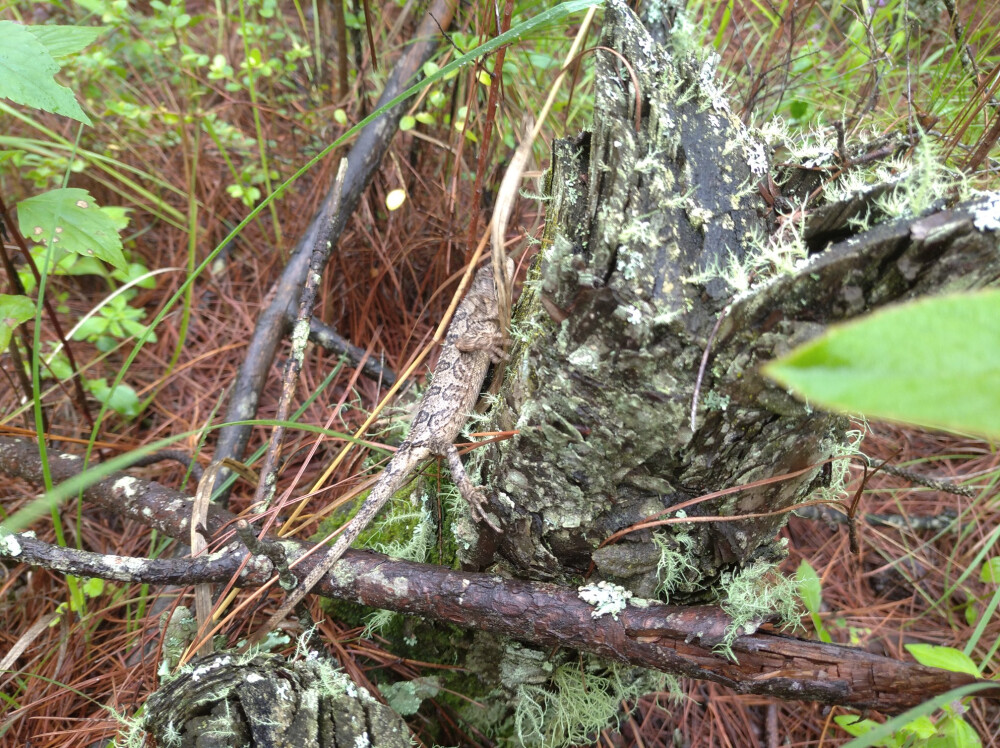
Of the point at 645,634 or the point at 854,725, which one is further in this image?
the point at 854,725

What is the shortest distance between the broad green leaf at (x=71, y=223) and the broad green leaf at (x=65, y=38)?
0.43m

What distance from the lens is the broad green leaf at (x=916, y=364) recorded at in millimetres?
419

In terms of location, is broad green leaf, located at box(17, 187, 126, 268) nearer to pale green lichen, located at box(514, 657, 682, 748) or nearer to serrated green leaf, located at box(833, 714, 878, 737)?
pale green lichen, located at box(514, 657, 682, 748)

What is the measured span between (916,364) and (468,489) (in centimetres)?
154

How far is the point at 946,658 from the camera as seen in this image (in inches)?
63.0

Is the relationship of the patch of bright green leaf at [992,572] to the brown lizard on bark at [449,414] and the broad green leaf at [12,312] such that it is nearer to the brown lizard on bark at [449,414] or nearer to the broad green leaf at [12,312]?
the brown lizard on bark at [449,414]

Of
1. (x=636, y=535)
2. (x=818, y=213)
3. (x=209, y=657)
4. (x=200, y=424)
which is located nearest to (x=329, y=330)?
(x=200, y=424)

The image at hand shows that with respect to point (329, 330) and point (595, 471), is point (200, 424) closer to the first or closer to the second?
point (329, 330)

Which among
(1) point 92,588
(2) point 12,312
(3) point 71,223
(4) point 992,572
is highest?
(3) point 71,223

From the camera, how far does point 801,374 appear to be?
0.45 metres

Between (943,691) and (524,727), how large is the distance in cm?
123

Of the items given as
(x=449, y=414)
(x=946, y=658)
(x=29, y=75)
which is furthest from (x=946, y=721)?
(x=29, y=75)

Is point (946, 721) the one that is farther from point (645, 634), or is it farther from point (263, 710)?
point (263, 710)

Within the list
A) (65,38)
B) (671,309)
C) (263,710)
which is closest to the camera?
(671,309)
